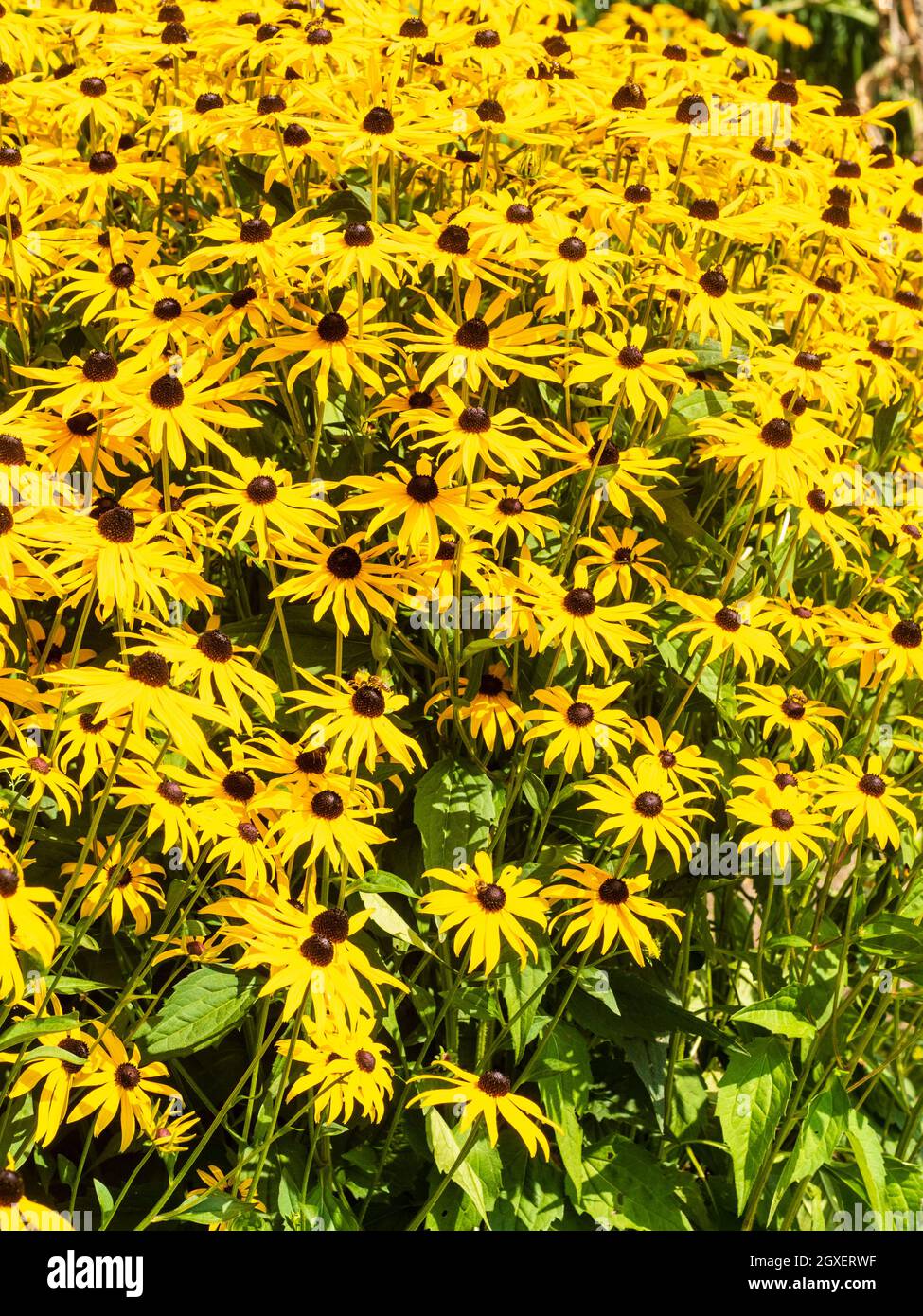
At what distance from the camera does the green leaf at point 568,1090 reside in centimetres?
285

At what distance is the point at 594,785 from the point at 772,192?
151cm

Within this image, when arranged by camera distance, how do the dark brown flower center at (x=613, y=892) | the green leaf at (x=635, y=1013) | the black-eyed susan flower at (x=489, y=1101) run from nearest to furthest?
the black-eyed susan flower at (x=489, y=1101)
the dark brown flower center at (x=613, y=892)
the green leaf at (x=635, y=1013)

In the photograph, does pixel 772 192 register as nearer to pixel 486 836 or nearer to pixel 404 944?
pixel 486 836

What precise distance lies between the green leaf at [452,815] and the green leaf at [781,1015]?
2.03ft

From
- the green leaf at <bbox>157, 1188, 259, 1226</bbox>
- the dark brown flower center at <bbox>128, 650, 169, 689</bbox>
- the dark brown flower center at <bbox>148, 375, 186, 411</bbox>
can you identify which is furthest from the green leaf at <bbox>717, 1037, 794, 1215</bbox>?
the dark brown flower center at <bbox>148, 375, 186, 411</bbox>

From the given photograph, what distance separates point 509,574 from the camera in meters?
2.70

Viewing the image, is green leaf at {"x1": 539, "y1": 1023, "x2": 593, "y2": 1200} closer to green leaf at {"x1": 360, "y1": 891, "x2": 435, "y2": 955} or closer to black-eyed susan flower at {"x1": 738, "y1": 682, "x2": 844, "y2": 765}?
green leaf at {"x1": 360, "y1": 891, "x2": 435, "y2": 955}

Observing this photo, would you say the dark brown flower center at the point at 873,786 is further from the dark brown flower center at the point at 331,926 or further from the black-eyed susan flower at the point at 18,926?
the black-eyed susan flower at the point at 18,926

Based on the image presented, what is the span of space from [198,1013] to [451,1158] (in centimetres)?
56

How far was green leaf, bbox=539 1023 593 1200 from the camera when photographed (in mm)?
2850

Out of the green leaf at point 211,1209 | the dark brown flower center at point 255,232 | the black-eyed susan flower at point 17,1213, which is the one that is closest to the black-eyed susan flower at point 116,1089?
the green leaf at point 211,1209

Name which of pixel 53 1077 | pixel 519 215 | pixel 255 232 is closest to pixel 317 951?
pixel 53 1077

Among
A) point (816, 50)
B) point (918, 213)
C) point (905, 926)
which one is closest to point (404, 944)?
point (905, 926)

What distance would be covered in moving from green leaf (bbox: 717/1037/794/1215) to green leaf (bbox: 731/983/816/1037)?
0.20 ft
